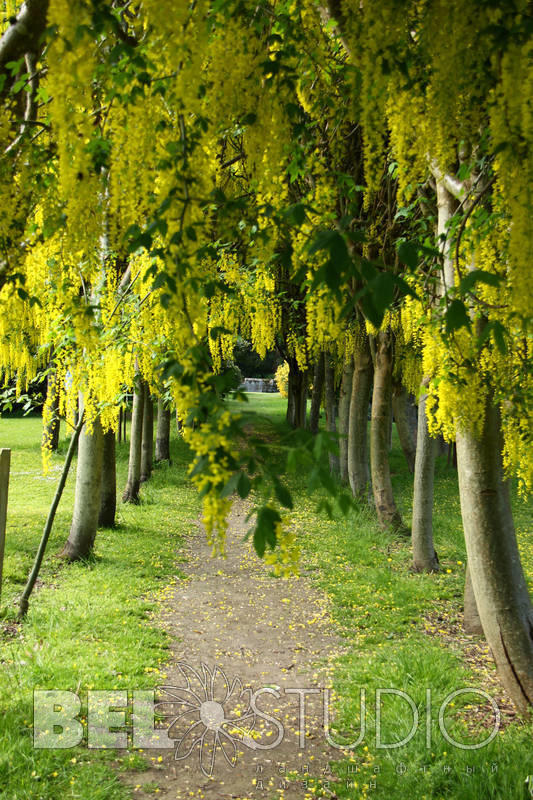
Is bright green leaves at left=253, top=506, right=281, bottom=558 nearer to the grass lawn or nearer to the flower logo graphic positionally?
the grass lawn

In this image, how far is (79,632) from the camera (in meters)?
4.45

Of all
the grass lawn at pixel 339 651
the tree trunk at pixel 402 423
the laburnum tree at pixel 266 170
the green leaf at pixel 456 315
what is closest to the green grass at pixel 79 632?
the grass lawn at pixel 339 651

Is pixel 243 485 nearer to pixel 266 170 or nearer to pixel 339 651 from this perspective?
pixel 266 170

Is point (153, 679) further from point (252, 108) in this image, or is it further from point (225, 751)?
point (252, 108)

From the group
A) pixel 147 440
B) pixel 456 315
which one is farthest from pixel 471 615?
pixel 147 440

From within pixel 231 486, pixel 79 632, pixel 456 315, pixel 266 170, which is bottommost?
pixel 79 632

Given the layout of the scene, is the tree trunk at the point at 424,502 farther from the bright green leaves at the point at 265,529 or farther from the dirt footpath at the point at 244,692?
the bright green leaves at the point at 265,529

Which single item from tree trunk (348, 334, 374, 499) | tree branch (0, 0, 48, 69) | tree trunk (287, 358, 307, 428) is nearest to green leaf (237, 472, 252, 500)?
tree branch (0, 0, 48, 69)

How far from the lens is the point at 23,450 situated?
15383 mm

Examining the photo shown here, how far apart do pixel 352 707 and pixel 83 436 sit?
13.8 ft

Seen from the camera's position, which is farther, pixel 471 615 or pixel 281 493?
pixel 471 615

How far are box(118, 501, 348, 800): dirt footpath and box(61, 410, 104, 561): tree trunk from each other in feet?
4.03

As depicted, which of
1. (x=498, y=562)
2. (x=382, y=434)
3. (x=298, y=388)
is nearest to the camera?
(x=498, y=562)

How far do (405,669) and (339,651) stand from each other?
688mm
